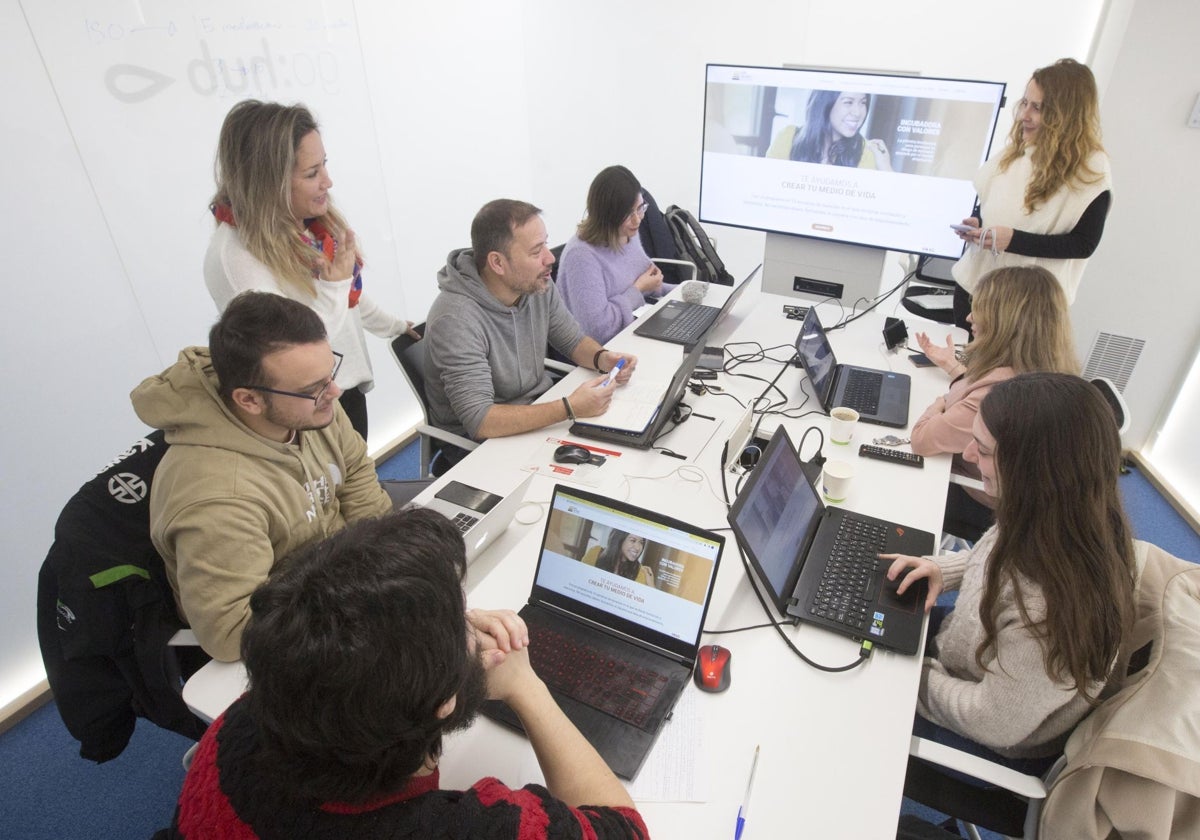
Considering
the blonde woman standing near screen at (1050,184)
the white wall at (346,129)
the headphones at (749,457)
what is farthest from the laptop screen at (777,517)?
the white wall at (346,129)

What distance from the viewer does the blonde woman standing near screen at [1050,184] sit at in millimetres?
2416

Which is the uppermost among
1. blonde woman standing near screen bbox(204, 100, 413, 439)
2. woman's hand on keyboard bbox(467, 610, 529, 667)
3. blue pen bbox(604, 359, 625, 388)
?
blonde woman standing near screen bbox(204, 100, 413, 439)

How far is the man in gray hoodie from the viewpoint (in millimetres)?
2062

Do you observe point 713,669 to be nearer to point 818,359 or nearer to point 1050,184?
point 818,359

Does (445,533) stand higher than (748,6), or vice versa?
(748,6)

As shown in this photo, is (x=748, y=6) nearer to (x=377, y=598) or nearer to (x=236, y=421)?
(x=236, y=421)

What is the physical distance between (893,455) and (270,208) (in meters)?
1.90

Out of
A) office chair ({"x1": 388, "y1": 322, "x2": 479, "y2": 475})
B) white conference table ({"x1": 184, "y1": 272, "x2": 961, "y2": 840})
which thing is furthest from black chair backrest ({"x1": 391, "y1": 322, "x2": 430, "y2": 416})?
white conference table ({"x1": 184, "y1": 272, "x2": 961, "y2": 840})

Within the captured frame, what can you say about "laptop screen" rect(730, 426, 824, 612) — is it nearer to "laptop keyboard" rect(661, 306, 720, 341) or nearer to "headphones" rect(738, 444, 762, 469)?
"headphones" rect(738, 444, 762, 469)

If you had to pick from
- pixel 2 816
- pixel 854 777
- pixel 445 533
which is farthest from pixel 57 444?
pixel 854 777

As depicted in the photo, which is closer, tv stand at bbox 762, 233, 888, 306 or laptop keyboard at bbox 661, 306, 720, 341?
laptop keyboard at bbox 661, 306, 720, 341

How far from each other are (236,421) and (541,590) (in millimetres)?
716

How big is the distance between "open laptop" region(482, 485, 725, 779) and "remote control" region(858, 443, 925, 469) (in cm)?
96

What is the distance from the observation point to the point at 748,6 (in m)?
3.72
